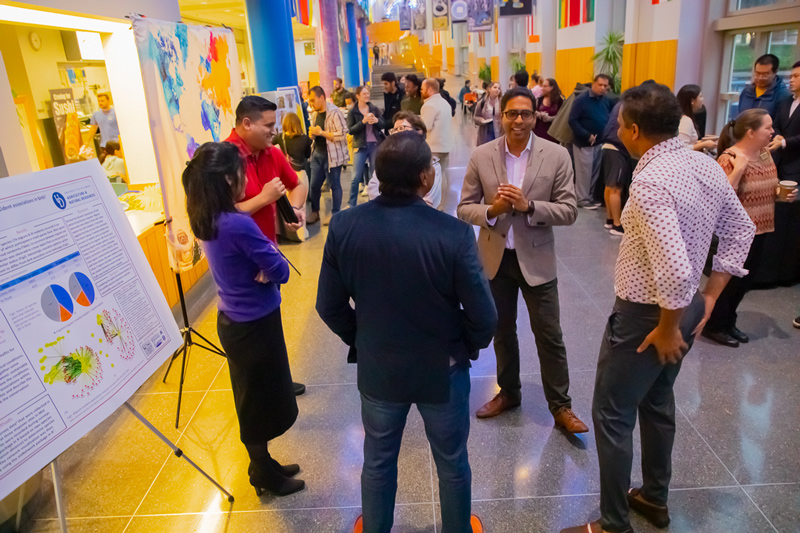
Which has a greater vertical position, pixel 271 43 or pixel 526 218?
pixel 271 43

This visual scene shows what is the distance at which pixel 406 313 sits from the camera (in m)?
1.68

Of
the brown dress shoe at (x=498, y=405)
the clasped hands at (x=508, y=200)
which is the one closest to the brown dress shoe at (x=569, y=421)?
the brown dress shoe at (x=498, y=405)

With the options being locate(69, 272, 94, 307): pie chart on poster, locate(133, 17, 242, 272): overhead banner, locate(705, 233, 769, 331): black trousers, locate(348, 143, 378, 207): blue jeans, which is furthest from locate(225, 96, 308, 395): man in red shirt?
locate(348, 143, 378, 207): blue jeans

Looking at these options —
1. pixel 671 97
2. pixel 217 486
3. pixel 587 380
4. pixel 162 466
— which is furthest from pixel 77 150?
pixel 671 97

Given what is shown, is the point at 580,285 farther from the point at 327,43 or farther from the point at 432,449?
the point at 327,43

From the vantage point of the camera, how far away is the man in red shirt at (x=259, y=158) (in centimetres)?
263

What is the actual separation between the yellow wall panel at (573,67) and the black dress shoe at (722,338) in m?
7.40

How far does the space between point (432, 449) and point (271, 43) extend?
5.89m

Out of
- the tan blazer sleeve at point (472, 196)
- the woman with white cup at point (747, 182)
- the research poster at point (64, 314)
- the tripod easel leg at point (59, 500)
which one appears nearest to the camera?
the research poster at point (64, 314)

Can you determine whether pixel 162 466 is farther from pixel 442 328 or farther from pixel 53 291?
pixel 442 328

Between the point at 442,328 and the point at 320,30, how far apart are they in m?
11.2

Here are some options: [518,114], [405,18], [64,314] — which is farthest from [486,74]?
[64,314]

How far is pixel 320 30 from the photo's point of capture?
11.5m

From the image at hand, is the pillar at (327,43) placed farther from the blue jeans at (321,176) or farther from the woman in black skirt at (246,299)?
the woman in black skirt at (246,299)
